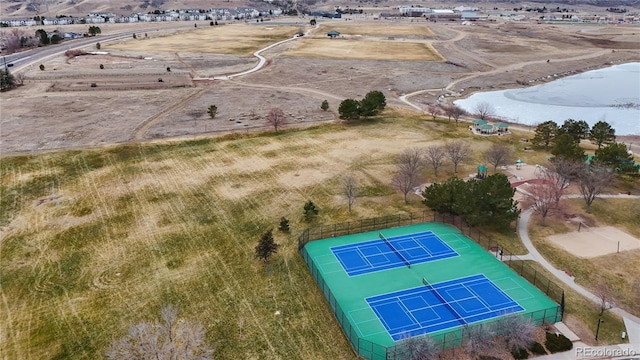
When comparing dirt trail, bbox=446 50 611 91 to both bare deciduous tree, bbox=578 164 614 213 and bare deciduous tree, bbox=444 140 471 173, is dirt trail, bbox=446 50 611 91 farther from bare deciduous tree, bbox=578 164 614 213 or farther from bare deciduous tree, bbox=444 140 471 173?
bare deciduous tree, bbox=578 164 614 213

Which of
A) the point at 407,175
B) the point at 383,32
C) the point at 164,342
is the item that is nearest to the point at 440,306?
the point at 164,342

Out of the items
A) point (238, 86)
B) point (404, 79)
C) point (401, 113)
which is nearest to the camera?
point (401, 113)

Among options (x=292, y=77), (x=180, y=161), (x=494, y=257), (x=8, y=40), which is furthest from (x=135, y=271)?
(x=8, y=40)

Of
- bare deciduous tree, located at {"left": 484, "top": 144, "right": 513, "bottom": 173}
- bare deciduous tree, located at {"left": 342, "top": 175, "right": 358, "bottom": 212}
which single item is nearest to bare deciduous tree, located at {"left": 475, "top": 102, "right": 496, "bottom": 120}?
bare deciduous tree, located at {"left": 484, "top": 144, "right": 513, "bottom": 173}

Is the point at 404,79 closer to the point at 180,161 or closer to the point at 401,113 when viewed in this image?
the point at 401,113

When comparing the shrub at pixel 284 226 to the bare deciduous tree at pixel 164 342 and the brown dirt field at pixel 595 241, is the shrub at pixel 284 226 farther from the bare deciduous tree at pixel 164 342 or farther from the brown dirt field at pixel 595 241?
the brown dirt field at pixel 595 241

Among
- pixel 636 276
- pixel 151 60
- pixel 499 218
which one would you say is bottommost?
pixel 636 276

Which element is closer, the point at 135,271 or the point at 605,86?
the point at 135,271

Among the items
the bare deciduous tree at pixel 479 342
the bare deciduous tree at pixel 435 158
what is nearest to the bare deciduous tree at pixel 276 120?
the bare deciduous tree at pixel 435 158
